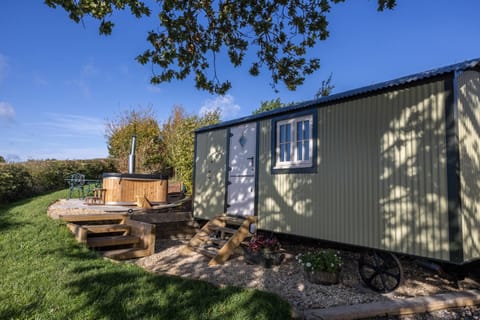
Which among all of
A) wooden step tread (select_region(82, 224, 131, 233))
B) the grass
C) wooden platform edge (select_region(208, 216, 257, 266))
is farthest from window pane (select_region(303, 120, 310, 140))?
wooden step tread (select_region(82, 224, 131, 233))

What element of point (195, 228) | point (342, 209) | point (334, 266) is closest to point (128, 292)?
point (334, 266)

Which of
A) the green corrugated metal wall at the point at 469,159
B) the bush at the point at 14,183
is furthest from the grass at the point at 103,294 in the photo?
the bush at the point at 14,183

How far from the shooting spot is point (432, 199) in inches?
151

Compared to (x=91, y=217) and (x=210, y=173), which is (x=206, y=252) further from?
(x=91, y=217)

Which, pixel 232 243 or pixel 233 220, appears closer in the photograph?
pixel 232 243

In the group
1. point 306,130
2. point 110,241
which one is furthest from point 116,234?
point 306,130

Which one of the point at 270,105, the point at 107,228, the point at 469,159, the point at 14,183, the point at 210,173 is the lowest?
the point at 107,228

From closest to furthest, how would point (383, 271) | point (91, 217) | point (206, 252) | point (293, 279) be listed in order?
point (383, 271) → point (293, 279) → point (206, 252) → point (91, 217)

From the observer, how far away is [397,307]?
3.33 meters

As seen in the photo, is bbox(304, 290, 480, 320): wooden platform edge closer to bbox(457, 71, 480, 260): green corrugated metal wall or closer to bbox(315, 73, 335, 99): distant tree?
bbox(457, 71, 480, 260): green corrugated metal wall

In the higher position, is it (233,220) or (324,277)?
(233,220)

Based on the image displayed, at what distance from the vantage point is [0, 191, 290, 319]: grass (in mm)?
2826

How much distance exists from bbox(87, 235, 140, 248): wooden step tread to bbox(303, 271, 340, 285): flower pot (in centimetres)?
397

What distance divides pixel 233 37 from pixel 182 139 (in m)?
9.04
